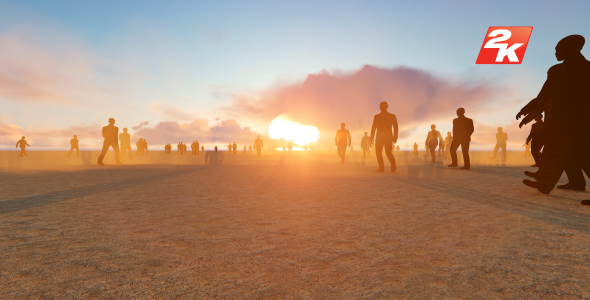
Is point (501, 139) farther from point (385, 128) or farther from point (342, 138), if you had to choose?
point (385, 128)

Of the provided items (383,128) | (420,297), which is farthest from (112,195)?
(383,128)

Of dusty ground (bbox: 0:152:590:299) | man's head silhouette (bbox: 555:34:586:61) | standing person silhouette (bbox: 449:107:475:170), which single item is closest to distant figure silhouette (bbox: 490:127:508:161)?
standing person silhouette (bbox: 449:107:475:170)

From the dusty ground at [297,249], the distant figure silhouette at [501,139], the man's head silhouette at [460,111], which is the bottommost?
the dusty ground at [297,249]

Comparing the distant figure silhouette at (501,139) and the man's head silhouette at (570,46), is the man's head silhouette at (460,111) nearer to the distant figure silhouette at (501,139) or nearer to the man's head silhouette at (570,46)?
the man's head silhouette at (570,46)

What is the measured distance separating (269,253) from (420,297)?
137 cm

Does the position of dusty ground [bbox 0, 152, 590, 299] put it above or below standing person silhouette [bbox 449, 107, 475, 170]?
below

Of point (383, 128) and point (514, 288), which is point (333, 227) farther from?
point (383, 128)

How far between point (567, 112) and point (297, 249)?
18.3 ft

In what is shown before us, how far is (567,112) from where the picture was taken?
18.5 ft

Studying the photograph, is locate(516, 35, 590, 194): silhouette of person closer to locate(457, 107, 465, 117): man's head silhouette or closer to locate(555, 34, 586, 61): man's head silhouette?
locate(555, 34, 586, 61): man's head silhouette

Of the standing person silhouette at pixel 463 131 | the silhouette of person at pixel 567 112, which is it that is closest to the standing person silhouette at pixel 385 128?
the standing person silhouette at pixel 463 131

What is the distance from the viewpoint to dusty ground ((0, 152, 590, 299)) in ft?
7.50

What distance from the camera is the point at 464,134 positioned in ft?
42.1

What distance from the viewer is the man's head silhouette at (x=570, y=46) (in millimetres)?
5582
